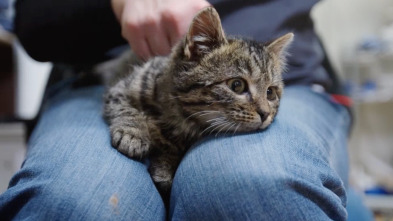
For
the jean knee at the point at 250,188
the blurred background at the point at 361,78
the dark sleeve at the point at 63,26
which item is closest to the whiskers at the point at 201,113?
the jean knee at the point at 250,188

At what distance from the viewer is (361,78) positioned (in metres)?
2.68

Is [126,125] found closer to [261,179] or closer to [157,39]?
[157,39]

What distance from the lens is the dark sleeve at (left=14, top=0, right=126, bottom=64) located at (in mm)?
1016

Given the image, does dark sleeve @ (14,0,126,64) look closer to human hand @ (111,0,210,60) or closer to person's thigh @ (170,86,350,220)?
human hand @ (111,0,210,60)

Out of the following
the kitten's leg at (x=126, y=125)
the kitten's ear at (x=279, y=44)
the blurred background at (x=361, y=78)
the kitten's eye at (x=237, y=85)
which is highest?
the kitten's ear at (x=279, y=44)

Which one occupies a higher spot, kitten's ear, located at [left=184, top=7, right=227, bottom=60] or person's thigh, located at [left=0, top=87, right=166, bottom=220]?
kitten's ear, located at [left=184, top=7, right=227, bottom=60]

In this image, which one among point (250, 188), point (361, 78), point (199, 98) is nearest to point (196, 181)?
point (250, 188)

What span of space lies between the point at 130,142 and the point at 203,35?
0.29 m

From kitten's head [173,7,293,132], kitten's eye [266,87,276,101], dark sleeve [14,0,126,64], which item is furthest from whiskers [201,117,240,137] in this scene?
dark sleeve [14,0,126,64]

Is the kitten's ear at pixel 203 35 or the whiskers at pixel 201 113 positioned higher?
the kitten's ear at pixel 203 35

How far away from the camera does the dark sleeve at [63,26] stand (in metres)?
1.02

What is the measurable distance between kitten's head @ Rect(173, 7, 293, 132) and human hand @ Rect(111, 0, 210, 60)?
0.20 feet

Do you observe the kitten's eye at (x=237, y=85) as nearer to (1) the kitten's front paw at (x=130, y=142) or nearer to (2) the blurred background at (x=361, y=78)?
(1) the kitten's front paw at (x=130, y=142)

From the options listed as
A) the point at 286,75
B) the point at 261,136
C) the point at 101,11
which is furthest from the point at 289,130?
the point at 101,11
